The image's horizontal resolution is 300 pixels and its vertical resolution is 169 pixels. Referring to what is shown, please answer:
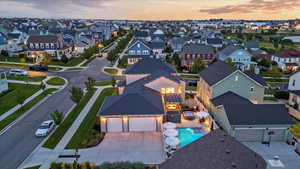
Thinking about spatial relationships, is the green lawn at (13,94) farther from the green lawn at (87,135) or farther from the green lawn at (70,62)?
the green lawn at (70,62)

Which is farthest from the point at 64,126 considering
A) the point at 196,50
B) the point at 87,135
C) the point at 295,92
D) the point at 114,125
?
the point at 196,50

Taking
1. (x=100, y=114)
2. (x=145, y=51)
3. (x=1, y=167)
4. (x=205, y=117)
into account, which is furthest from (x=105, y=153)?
(x=145, y=51)

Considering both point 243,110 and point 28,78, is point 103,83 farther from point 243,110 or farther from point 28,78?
point 243,110

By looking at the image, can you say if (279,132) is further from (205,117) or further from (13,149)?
(13,149)

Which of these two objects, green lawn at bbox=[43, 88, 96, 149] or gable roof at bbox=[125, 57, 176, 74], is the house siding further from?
green lawn at bbox=[43, 88, 96, 149]

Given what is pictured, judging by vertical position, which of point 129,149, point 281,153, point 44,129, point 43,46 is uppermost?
point 43,46

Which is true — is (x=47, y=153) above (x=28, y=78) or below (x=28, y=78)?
below

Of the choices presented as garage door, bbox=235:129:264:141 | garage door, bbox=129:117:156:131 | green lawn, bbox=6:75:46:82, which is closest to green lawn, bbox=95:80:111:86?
green lawn, bbox=6:75:46:82
